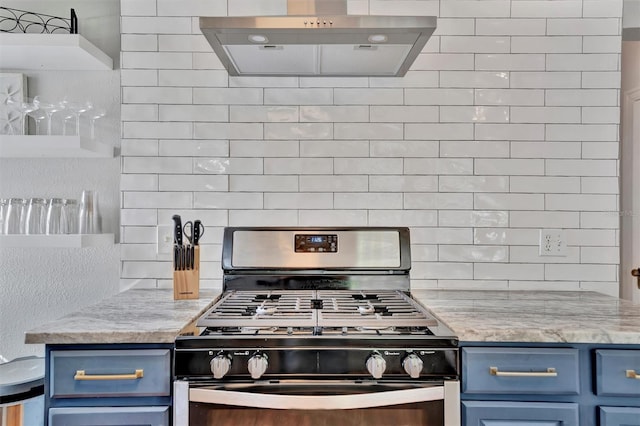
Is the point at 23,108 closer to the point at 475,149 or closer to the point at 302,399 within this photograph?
the point at 302,399

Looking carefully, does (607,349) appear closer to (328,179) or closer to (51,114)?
(328,179)

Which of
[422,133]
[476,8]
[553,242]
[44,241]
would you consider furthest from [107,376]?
[476,8]

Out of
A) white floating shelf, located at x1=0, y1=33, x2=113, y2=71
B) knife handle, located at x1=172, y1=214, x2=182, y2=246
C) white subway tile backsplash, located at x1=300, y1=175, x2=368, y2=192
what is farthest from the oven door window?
white floating shelf, located at x1=0, y1=33, x2=113, y2=71

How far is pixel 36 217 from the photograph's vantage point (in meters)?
1.89

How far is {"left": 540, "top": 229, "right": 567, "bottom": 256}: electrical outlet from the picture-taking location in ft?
6.66

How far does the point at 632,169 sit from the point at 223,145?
193 cm

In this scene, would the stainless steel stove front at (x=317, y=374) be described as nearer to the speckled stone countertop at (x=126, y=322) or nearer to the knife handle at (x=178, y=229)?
the speckled stone countertop at (x=126, y=322)

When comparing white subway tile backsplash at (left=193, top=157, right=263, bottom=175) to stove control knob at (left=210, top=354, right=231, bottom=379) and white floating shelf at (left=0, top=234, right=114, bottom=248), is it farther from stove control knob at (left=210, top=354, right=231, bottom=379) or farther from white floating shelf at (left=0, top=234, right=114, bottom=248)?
stove control knob at (left=210, top=354, right=231, bottom=379)

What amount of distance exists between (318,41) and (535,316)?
1.15 meters

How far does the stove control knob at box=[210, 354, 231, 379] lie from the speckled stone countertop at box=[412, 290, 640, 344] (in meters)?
0.64

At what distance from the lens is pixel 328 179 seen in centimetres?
205

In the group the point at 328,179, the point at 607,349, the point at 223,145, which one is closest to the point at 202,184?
the point at 223,145

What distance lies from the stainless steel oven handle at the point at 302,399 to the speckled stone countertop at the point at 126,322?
201mm

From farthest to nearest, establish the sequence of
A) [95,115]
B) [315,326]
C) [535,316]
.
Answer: [95,115] < [535,316] < [315,326]
